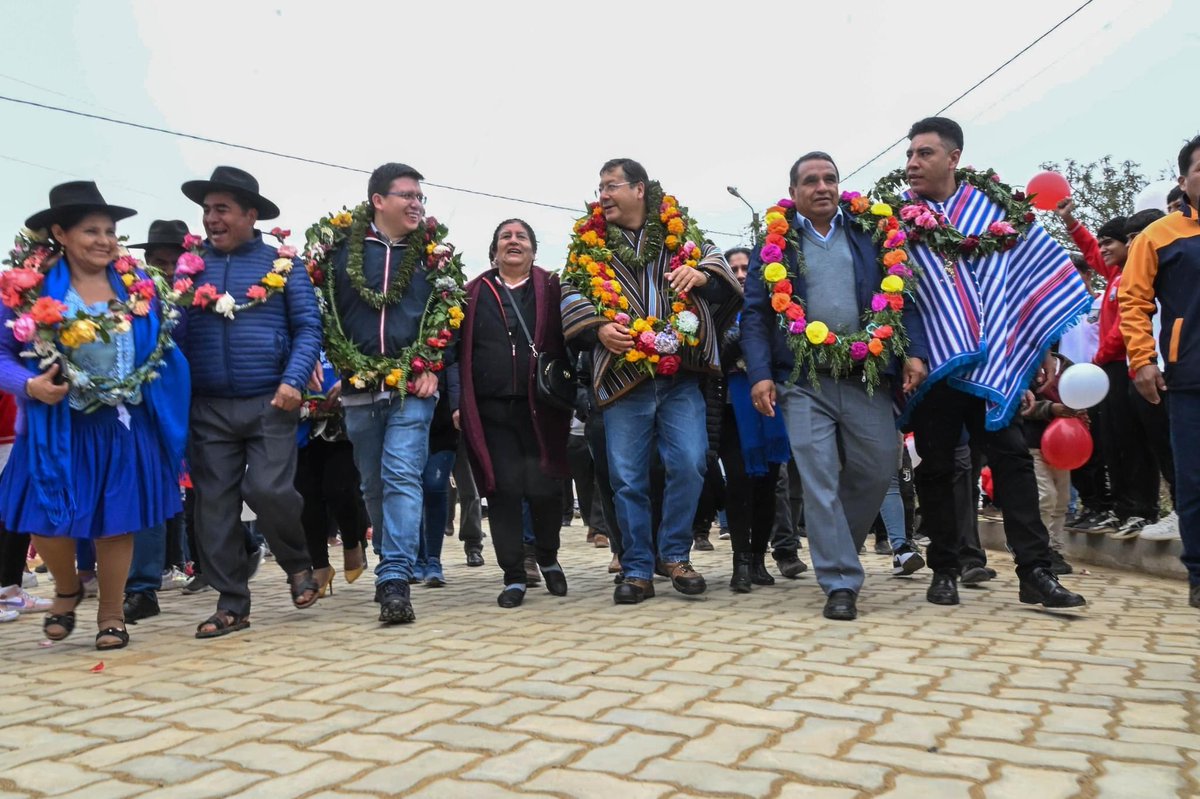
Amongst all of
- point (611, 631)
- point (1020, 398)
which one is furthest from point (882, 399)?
point (611, 631)

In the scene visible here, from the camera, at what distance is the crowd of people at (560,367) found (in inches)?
200

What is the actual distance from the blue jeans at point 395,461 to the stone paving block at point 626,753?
275 centimetres

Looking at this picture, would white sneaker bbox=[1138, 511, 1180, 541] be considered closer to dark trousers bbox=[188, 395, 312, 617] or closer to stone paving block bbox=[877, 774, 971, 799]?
stone paving block bbox=[877, 774, 971, 799]

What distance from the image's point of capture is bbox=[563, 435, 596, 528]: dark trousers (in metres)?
10.1

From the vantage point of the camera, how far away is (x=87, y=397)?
496 cm

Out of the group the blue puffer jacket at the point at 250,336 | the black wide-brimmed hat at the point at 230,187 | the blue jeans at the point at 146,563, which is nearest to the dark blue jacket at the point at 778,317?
the blue puffer jacket at the point at 250,336

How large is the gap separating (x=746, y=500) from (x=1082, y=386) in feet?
7.76

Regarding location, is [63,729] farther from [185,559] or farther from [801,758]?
[185,559]

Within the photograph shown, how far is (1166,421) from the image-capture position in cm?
709

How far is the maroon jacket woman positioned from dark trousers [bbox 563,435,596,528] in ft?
8.90

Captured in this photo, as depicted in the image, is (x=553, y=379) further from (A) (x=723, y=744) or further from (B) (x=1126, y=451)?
(B) (x=1126, y=451)

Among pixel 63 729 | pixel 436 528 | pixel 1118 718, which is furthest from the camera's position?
pixel 436 528

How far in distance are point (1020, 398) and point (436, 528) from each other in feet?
13.6

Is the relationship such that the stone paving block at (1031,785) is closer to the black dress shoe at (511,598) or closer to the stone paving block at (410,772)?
the stone paving block at (410,772)
